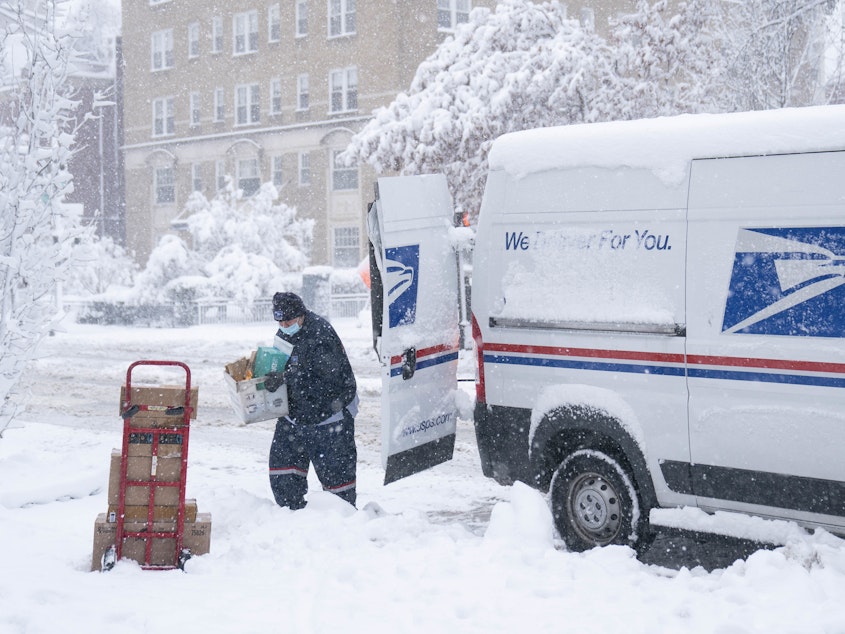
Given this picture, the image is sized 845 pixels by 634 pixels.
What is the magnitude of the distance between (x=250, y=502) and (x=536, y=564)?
2.40 meters

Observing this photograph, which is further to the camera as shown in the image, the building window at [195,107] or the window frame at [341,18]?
the building window at [195,107]

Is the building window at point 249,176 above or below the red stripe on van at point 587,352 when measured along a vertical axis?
above

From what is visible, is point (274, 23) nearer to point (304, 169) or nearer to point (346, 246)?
point (304, 169)

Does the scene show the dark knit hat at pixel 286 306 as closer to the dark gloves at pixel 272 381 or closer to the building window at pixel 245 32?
the dark gloves at pixel 272 381

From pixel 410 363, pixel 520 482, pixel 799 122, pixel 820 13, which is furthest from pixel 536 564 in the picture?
pixel 820 13

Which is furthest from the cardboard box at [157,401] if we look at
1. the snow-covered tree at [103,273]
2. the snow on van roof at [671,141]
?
the snow-covered tree at [103,273]

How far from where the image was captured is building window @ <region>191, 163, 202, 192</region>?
45656mm

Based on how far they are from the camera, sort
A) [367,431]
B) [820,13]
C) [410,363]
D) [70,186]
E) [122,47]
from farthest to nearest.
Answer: [122,47]
[820,13]
[367,431]
[70,186]
[410,363]

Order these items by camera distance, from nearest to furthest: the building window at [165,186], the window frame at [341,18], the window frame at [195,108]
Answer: the window frame at [341,18] < the window frame at [195,108] < the building window at [165,186]

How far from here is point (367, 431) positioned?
37.7ft

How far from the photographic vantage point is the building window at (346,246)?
3959cm

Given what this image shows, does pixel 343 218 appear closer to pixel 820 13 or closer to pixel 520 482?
pixel 820 13

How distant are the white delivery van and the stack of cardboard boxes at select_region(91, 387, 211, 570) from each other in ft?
4.77

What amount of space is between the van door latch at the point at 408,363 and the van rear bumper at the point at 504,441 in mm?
530
